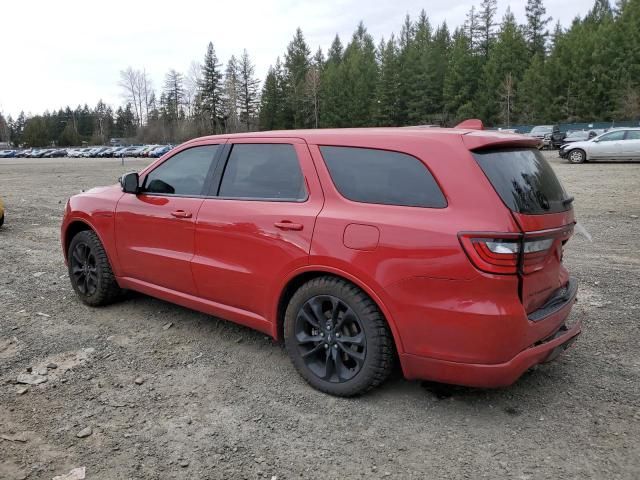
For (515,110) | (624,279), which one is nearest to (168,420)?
(624,279)

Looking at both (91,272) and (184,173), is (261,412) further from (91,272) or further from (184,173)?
(91,272)

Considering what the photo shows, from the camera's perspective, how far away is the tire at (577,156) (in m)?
23.0

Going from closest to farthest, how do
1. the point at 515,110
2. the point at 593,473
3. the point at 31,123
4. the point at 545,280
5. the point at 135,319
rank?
the point at 593,473 → the point at 545,280 → the point at 135,319 → the point at 515,110 → the point at 31,123

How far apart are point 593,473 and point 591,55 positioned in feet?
247

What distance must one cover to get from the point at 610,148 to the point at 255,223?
74.0 feet

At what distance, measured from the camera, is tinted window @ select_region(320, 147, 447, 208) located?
3.07 meters

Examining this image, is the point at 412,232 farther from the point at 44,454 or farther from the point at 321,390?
the point at 44,454

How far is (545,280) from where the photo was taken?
10.3 ft

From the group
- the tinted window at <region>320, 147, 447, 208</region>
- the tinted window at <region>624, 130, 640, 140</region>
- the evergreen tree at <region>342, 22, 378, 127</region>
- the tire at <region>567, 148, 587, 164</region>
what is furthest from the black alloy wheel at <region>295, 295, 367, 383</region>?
the evergreen tree at <region>342, 22, 378, 127</region>

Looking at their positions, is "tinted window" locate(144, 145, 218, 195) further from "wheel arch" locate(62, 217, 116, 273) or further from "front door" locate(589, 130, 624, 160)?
"front door" locate(589, 130, 624, 160)

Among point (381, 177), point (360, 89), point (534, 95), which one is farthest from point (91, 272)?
point (360, 89)

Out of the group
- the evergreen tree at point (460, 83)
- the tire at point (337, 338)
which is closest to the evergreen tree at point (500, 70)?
the evergreen tree at point (460, 83)

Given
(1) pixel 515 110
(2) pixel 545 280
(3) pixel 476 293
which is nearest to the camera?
(3) pixel 476 293

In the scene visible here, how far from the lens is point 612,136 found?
2219 centimetres
